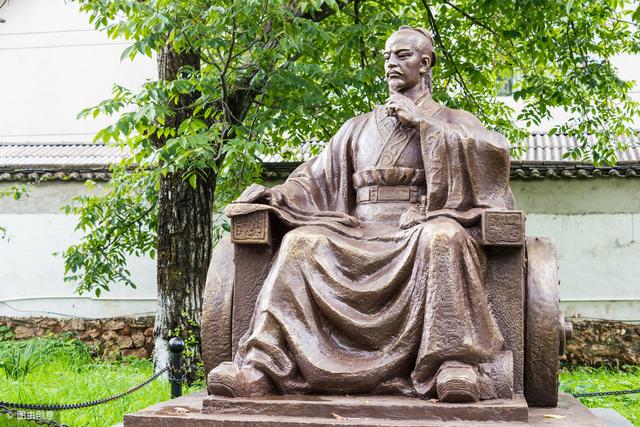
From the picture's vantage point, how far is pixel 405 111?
4.48m

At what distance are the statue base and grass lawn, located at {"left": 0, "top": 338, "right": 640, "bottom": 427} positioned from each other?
1.60 m

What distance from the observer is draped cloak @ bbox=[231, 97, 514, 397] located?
3.83 m

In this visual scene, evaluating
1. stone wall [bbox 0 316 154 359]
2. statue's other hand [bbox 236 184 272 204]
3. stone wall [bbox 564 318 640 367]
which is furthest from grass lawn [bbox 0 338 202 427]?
stone wall [bbox 564 318 640 367]

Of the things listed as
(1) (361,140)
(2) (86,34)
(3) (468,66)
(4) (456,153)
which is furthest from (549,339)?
(2) (86,34)

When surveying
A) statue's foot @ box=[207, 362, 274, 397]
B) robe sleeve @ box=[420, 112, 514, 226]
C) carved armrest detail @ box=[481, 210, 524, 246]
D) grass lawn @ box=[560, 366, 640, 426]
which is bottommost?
grass lawn @ box=[560, 366, 640, 426]

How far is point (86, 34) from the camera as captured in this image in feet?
37.7

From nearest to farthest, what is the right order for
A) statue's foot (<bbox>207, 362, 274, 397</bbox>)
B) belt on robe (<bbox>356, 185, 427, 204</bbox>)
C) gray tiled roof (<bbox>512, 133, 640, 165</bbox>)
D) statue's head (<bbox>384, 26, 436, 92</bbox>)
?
statue's foot (<bbox>207, 362, 274, 397</bbox>), belt on robe (<bbox>356, 185, 427, 204</bbox>), statue's head (<bbox>384, 26, 436, 92</bbox>), gray tiled roof (<bbox>512, 133, 640, 165</bbox>)

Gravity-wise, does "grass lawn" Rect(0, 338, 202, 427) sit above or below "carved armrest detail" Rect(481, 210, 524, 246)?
below

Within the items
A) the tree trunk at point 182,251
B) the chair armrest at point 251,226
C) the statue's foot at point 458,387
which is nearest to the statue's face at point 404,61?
the chair armrest at point 251,226

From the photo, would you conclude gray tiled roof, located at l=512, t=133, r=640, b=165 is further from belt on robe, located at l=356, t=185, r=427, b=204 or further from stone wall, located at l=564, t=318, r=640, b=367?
belt on robe, located at l=356, t=185, r=427, b=204

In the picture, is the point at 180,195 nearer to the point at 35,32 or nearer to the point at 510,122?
the point at 510,122

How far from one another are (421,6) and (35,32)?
577 centimetres

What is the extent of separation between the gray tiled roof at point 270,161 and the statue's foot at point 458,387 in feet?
16.5

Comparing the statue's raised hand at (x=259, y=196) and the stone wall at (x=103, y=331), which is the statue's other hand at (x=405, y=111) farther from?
the stone wall at (x=103, y=331)
